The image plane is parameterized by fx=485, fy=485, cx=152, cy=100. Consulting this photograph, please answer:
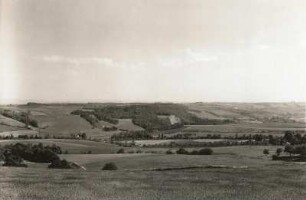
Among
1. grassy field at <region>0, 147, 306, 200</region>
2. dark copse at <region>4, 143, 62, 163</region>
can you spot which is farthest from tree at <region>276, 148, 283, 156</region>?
dark copse at <region>4, 143, 62, 163</region>

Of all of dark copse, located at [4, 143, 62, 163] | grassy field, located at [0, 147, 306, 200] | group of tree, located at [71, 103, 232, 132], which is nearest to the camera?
grassy field, located at [0, 147, 306, 200]

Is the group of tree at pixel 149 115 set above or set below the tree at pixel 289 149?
above

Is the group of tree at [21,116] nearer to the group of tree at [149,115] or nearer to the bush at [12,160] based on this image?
the bush at [12,160]

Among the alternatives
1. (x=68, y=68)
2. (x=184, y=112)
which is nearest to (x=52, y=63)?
(x=68, y=68)

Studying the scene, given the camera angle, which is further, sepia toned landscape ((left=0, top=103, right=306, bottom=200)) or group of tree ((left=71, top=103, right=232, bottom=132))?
Answer: group of tree ((left=71, top=103, right=232, bottom=132))

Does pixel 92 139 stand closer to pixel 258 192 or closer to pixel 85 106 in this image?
pixel 85 106

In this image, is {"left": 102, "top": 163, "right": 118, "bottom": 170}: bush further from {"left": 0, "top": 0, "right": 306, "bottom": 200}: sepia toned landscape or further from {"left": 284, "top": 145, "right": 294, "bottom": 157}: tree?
{"left": 284, "top": 145, "right": 294, "bottom": 157}: tree

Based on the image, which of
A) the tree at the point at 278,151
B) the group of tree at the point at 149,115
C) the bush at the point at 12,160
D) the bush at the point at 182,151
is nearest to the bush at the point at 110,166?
the group of tree at the point at 149,115

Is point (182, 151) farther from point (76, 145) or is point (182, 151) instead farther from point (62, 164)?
point (62, 164)

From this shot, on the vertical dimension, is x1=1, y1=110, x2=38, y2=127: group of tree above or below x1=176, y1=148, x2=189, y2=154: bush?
above
